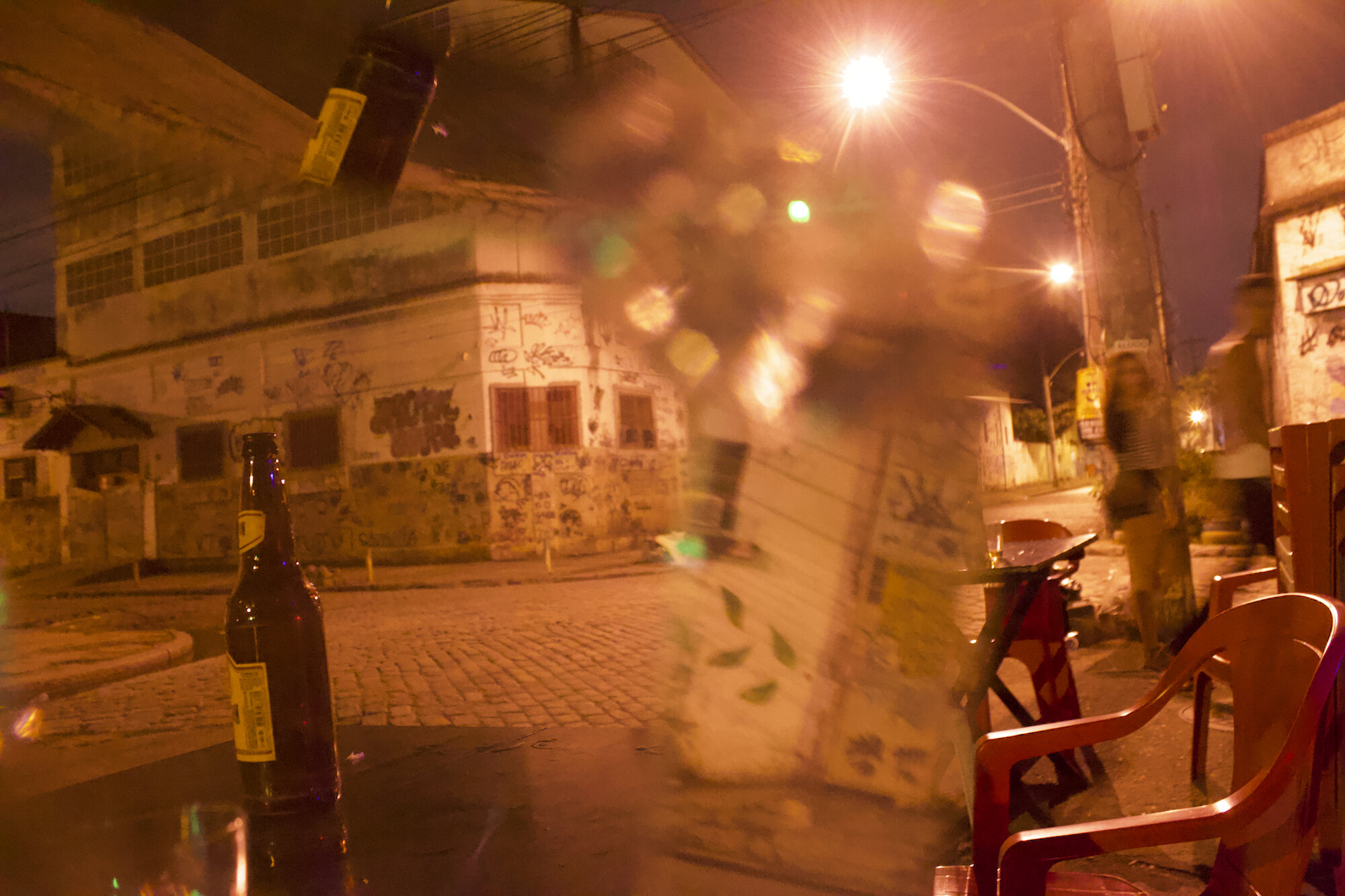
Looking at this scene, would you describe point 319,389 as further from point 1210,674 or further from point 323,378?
point 1210,674

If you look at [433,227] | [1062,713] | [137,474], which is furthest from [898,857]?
[137,474]

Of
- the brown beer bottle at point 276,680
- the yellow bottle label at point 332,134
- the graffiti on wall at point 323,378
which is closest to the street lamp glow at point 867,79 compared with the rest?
the yellow bottle label at point 332,134

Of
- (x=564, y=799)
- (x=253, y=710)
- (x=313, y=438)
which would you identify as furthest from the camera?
(x=313, y=438)

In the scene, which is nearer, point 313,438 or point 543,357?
point 543,357

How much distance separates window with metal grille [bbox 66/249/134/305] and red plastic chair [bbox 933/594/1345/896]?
77.1 feet

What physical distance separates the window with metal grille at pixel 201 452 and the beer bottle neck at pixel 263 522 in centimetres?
1914

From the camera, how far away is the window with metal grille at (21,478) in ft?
68.3

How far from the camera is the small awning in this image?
19.0m

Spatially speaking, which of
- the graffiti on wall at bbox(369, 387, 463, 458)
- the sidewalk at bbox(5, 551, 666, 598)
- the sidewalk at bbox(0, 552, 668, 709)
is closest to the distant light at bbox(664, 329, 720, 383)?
the sidewalk at bbox(0, 552, 668, 709)

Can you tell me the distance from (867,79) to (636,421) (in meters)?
8.80

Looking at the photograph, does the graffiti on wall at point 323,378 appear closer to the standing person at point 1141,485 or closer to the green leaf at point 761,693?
the standing person at point 1141,485

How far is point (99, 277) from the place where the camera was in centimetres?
2041

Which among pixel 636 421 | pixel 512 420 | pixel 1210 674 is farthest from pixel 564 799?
pixel 636 421

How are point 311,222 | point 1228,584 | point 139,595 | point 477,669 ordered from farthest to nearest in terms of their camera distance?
point 311,222, point 139,595, point 477,669, point 1228,584
